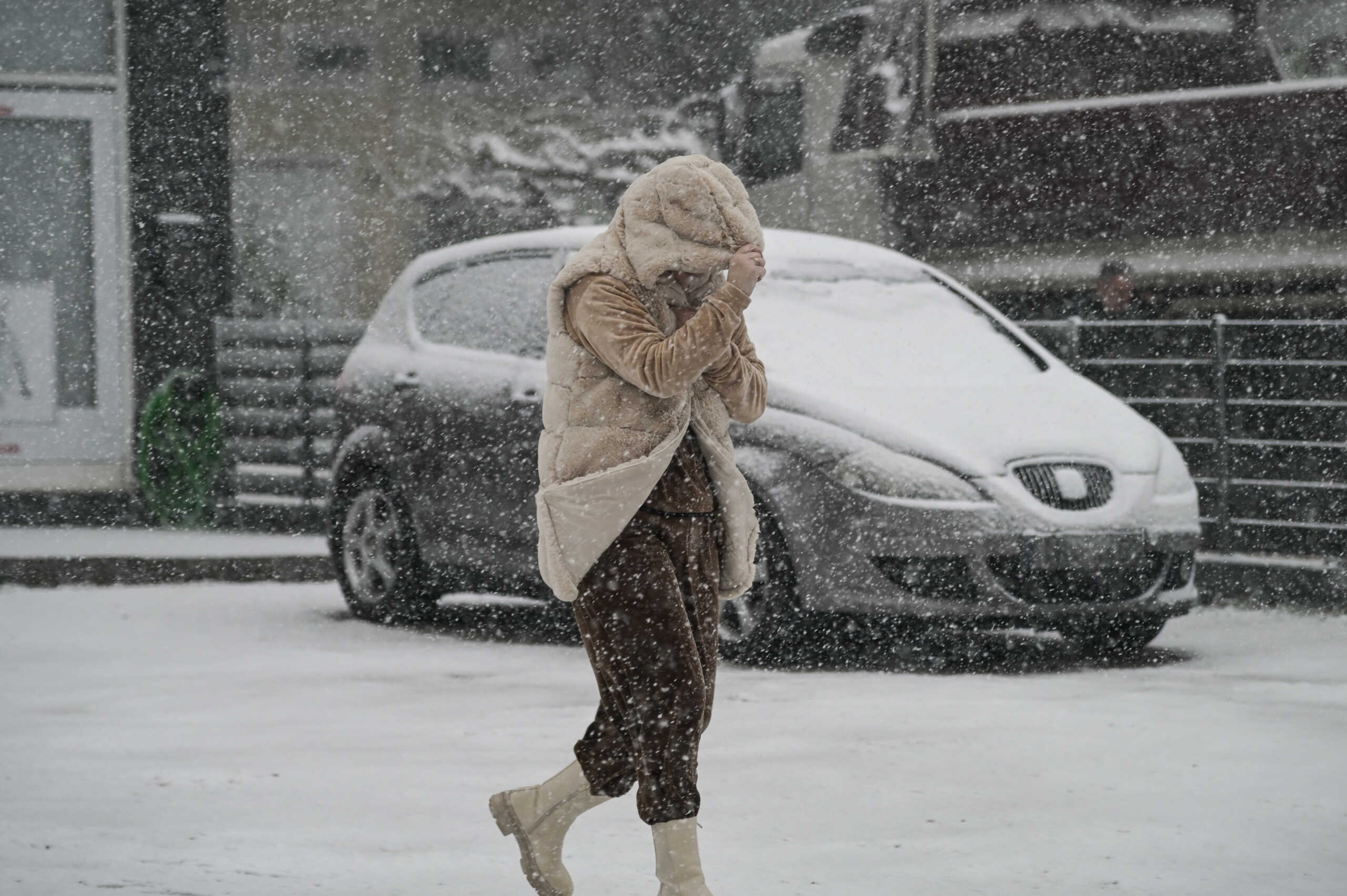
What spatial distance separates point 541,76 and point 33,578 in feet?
87.1

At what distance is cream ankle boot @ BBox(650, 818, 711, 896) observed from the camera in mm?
4484

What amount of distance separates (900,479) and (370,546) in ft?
9.17

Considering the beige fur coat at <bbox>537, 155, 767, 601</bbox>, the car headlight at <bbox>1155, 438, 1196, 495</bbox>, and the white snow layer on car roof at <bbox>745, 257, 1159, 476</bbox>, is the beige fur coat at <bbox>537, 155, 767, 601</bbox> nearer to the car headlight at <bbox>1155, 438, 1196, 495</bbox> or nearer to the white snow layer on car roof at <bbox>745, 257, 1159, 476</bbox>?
the white snow layer on car roof at <bbox>745, 257, 1159, 476</bbox>

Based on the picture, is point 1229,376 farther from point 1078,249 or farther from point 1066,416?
point 1066,416

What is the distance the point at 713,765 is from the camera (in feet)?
21.6

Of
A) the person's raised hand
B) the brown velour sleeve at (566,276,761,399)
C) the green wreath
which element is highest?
the person's raised hand

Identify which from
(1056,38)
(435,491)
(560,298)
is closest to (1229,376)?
(1056,38)

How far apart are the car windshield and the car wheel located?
1.09 meters

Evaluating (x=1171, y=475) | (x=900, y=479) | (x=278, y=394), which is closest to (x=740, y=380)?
(x=900, y=479)

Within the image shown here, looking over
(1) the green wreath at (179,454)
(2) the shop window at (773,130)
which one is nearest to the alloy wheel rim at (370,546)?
(1) the green wreath at (179,454)

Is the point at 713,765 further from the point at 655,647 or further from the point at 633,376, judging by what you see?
the point at 633,376

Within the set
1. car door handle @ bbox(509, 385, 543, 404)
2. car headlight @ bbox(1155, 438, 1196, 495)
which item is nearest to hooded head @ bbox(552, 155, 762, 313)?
car door handle @ bbox(509, 385, 543, 404)

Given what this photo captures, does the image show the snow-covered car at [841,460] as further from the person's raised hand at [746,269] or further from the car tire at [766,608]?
the person's raised hand at [746,269]

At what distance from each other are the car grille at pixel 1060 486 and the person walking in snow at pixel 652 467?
3.94m
